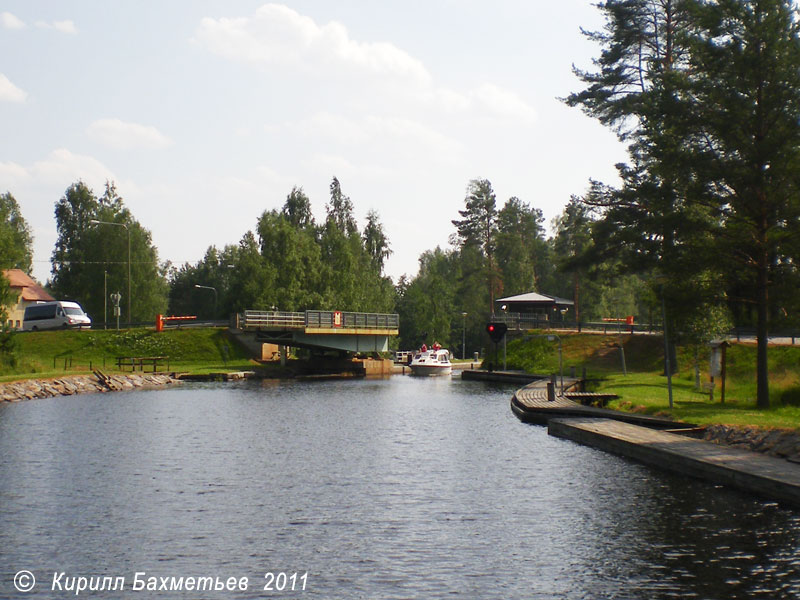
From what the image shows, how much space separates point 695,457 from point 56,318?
3196 inches

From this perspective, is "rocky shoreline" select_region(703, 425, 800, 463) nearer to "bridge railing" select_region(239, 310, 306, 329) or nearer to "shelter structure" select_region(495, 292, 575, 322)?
"bridge railing" select_region(239, 310, 306, 329)

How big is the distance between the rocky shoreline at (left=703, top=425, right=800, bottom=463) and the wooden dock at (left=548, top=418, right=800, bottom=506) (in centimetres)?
42

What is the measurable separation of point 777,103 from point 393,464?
773 inches

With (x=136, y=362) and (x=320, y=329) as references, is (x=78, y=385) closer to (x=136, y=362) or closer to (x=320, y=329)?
(x=136, y=362)

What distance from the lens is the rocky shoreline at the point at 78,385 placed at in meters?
49.7

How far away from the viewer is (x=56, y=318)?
300ft

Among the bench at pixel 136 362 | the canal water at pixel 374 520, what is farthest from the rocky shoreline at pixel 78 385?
the canal water at pixel 374 520

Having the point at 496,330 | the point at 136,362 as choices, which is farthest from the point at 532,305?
the point at 136,362

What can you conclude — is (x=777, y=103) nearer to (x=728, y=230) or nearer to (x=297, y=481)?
(x=728, y=230)

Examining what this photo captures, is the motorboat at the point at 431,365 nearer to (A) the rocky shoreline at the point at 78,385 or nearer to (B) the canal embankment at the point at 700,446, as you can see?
(A) the rocky shoreline at the point at 78,385

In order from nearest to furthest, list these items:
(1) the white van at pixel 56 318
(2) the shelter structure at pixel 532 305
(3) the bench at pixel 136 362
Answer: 1. (3) the bench at pixel 136 362
2. (1) the white van at pixel 56 318
3. (2) the shelter structure at pixel 532 305

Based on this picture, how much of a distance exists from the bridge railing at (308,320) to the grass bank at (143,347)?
4.15 m

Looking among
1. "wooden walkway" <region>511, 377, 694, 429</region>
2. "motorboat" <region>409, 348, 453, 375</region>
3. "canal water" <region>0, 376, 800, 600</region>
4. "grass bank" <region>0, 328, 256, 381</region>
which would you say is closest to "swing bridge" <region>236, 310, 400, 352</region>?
"grass bank" <region>0, 328, 256, 381</region>

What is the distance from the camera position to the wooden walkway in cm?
3124
